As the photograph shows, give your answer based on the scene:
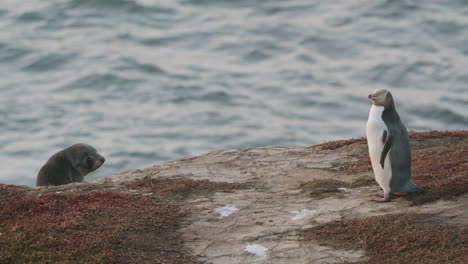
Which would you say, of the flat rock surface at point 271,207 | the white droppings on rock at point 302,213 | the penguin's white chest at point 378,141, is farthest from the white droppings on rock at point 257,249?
the penguin's white chest at point 378,141

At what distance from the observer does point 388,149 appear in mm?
11438

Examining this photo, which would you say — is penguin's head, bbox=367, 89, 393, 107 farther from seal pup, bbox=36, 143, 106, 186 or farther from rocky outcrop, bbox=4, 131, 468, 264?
seal pup, bbox=36, 143, 106, 186

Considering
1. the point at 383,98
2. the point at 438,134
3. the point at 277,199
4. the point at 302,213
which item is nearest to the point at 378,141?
the point at 383,98

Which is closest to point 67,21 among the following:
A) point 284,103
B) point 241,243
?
point 284,103

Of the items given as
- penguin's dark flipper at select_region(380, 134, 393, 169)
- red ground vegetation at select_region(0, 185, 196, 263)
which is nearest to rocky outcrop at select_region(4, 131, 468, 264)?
red ground vegetation at select_region(0, 185, 196, 263)

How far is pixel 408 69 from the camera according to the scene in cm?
3375

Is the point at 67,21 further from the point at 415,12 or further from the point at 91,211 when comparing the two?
the point at 91,211

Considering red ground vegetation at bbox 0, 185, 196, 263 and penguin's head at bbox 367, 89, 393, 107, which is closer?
red ground vegetation at bbox 0, 185, 196, 263

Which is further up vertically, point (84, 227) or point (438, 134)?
point (84, 227)

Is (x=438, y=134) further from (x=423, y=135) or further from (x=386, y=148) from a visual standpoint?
(x=386, y=148)

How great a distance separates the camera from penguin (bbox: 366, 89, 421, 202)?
11273 millimetres

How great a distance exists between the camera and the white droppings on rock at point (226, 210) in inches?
451

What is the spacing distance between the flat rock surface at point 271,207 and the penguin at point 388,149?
24 centimetres

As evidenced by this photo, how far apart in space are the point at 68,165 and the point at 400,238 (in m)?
8.48
